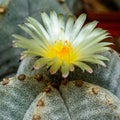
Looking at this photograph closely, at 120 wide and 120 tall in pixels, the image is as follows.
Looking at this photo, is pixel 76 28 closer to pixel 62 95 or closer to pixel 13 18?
pixel 62 95

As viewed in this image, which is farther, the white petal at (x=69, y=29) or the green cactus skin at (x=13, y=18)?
the green cactus skin at (x=13, y=18)

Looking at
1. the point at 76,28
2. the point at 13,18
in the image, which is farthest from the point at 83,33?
the point at 13,18

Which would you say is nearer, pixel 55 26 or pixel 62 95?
pixel 62 95

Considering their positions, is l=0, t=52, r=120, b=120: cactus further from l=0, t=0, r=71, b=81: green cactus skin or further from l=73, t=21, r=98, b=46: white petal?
l=0, t=0, r=71, b=81: green cactus skin

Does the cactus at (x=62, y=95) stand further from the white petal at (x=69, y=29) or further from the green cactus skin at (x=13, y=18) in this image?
the green cactus skin at (x=13, y=18)

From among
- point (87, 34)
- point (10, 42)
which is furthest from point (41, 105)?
point (10, 42)

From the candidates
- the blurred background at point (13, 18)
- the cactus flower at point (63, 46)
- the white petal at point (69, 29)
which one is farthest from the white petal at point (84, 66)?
the blurred background at point (13, 18)
